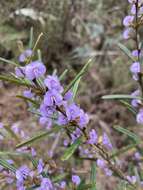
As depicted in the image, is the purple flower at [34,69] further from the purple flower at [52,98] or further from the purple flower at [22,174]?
the purple flower at [22,174]

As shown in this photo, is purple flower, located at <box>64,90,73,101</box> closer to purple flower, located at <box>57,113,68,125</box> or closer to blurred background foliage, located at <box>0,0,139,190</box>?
purple flower, located at <box>57,113,68,125</box>

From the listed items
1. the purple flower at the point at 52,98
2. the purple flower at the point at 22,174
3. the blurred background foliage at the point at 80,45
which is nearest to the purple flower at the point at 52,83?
the purple flower at the point at 52,98

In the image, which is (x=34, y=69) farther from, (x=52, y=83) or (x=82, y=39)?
(x=82, y=39)

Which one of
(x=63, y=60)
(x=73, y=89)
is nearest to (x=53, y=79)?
(x=73, y=89)

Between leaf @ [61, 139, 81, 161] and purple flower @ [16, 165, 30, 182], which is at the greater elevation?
leaf @ [61, 139, 81, 161]

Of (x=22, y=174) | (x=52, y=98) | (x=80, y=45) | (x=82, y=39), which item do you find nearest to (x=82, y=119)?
(x=52, y=98)

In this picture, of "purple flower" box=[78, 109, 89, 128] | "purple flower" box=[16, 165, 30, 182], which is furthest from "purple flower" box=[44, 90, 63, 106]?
"purple flower" box=[16, 165, 30, 182]

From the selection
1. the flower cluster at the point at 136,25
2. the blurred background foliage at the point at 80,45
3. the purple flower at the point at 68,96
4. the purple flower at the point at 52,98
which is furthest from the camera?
the blurred background foliage at the point at 80,45

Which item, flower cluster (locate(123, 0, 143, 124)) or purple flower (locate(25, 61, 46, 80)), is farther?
flower cluster (locate(123, 0, 143, 124))
